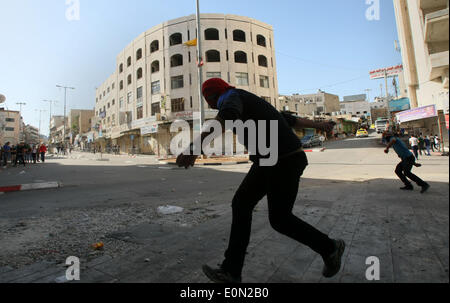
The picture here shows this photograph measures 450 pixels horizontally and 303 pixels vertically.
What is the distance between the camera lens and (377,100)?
84.0 m

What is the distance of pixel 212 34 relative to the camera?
29.5 metres

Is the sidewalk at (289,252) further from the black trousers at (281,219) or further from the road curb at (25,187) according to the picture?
the road curb at (25,187)

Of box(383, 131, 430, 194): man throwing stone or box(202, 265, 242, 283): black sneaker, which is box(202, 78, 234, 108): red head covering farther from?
box(383, 131, 430, 194): man throwing stone

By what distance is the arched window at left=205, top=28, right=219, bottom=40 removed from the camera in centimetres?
2919

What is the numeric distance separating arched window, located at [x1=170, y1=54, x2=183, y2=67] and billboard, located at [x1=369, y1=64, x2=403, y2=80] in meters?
41.3

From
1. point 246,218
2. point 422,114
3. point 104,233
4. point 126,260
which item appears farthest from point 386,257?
point 422,114

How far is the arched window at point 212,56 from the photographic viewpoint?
95.7ft

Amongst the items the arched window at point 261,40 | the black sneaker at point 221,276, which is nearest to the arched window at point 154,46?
the arched window at point 261,40

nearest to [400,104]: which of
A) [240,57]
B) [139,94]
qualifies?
[240,57]

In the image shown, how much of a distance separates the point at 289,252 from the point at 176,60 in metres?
31.8

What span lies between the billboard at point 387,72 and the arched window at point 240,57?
34.2 meters

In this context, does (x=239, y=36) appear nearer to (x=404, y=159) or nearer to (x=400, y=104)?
(x=400, y=104)
